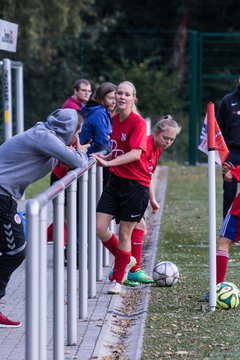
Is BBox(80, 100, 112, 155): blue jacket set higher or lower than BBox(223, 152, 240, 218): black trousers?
higher

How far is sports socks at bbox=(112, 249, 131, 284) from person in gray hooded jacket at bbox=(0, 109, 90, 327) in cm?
163

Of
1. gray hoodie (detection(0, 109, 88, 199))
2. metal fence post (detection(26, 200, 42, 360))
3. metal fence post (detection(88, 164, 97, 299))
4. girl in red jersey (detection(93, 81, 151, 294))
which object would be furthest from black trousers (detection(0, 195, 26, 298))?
metal fence post (detection(26, 200, 42, 360))

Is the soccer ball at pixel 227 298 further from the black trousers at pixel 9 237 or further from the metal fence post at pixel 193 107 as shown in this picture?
the metal fence post at pixel 193 107

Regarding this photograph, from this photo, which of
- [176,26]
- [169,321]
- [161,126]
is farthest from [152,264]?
[176,26]

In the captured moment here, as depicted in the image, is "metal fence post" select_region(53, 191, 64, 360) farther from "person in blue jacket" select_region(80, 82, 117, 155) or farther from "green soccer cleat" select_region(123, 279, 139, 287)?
"person in blue jacket" select_region(80, 82, 117, 155)

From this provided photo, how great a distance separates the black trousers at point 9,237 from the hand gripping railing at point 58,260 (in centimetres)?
48

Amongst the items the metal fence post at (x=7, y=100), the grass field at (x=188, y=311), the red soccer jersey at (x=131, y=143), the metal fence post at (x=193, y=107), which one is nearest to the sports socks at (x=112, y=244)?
the grass field at (x=188, y=311)

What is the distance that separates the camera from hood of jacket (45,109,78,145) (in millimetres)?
7402

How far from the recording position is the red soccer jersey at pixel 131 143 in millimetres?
Result: 8789

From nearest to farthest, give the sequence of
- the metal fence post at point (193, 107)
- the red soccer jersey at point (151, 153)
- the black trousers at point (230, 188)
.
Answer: the red soccer jersey at point (151, 153), the black trousers at point (230, 188), the metal fence post at point (193, 107)

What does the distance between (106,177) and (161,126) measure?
5.59 ft

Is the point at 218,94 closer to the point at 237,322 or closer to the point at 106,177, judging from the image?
the point at 106,177

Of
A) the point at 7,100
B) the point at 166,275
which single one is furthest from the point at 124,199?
the point at 7,100

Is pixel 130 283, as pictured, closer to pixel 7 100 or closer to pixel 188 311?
pixel 188 311
